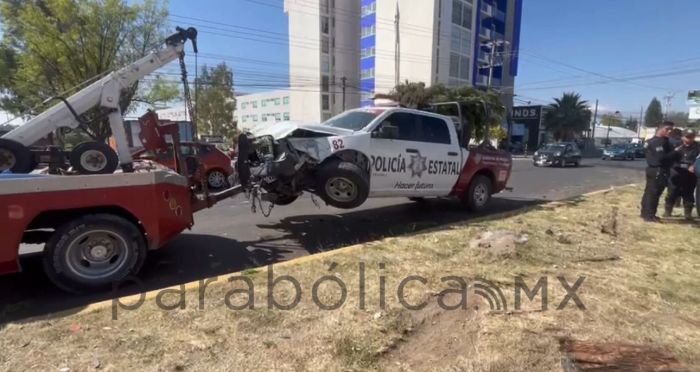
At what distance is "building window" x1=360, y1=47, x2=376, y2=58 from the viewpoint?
5510 centimetres

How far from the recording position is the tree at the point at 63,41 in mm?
20250

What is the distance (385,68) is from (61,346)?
52895mm

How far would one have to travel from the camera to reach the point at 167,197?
4273mm

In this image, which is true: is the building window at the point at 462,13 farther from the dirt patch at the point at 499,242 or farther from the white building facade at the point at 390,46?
the dirt patch at the point at 499,242

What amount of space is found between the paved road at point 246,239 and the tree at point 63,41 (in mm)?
15441

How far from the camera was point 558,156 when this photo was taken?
2573 centimetres

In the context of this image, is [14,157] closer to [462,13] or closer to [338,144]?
[338,144]

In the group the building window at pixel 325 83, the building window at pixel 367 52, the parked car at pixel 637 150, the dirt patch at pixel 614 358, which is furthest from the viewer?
A: the building window at pixel 325 83

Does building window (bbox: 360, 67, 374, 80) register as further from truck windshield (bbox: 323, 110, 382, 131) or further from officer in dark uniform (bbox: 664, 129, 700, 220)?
truck windshield (bbox: 323, 110, 382, 131)

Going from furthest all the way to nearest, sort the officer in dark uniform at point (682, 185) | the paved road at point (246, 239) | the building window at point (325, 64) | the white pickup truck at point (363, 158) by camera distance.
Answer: the building window at point (325, 64)
the officer in dark uniform at point (682, 185)
the white pickup truck at point (363, 158)
the paved road at point (246, 239)

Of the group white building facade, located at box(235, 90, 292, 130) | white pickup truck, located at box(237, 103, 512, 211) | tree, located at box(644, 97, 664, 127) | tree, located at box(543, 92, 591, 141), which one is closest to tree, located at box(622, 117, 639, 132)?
tree, located at box(644, 97, 664, 127)

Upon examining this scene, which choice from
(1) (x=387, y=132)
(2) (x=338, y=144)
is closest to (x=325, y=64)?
(1) (x=387, y=132)

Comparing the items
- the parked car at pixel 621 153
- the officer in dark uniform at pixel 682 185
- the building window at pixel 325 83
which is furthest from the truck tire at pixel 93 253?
the building window at pixel 325 83

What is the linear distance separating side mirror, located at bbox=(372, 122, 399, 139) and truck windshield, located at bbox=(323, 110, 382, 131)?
277mm
